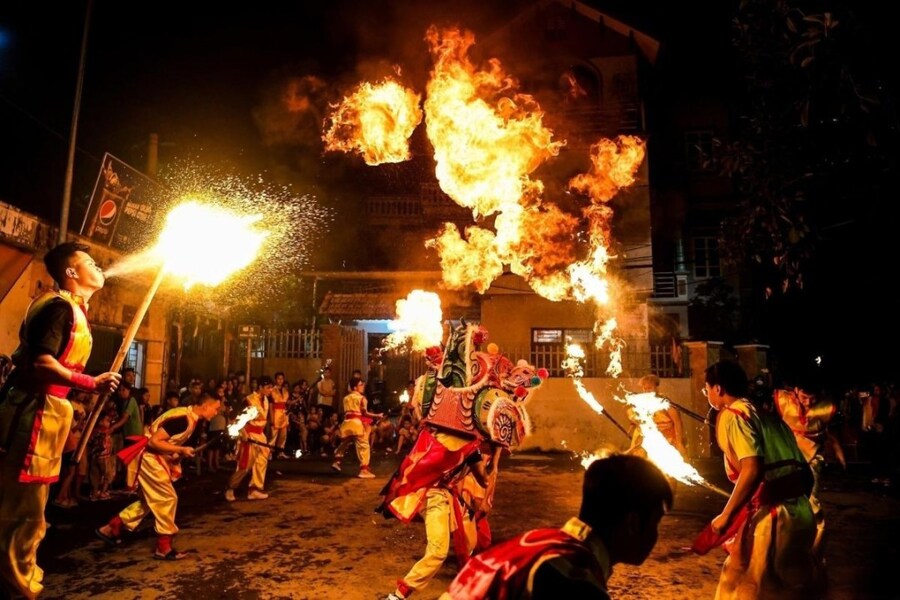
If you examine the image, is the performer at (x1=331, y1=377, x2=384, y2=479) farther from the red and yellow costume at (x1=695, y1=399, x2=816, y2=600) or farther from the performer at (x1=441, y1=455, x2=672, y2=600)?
the performer at (x1=441, y1=455, x2=672, y2=600)

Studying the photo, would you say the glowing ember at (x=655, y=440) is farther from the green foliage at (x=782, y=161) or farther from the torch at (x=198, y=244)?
the torch at (x=198, y=244)

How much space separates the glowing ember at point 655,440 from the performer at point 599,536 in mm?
6842

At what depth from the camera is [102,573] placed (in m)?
Result: 5.55

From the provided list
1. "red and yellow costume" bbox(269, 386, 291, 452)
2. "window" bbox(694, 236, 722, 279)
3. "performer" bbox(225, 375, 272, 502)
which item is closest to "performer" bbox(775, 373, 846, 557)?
"performer" bbox(225, 375, 272, 502)

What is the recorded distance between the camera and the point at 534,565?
1.68 meters

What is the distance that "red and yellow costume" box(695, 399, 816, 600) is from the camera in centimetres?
352

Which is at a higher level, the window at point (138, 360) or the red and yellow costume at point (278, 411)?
the window at point (138, 360)

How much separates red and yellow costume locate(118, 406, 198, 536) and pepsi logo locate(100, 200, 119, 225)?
8004 mm

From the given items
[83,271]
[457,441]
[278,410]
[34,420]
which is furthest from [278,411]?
[34,420]

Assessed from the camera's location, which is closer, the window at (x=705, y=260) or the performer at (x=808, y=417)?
the performer at (x=808, y=417)

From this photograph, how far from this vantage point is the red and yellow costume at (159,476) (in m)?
6.05

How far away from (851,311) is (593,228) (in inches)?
332

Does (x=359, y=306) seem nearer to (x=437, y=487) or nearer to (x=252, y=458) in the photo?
(x=252, y=458)

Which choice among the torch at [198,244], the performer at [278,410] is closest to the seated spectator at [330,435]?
the performer at [278,410]
